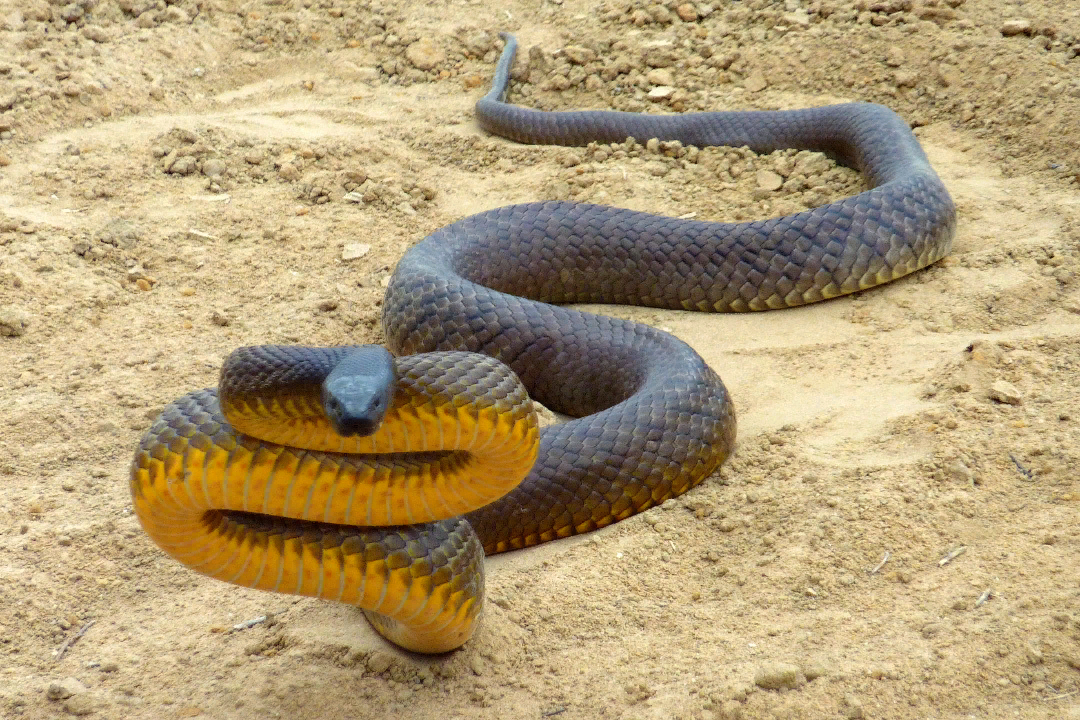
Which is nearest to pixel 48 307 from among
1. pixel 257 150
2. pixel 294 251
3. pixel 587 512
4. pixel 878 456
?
pixel 294 251

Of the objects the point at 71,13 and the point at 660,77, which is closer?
the point at 660,77

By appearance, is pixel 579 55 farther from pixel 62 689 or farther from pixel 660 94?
pixel 62 689

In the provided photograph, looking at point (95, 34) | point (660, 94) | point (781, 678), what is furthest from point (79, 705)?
point (95, 34)

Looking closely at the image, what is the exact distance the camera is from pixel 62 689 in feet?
8.05

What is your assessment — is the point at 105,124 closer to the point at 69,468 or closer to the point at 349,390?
the point at 69,468

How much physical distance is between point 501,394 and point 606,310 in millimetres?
3053

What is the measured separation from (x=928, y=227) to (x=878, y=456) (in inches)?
73.3

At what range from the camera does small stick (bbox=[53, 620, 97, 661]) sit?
2.69m

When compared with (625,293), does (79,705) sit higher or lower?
higher

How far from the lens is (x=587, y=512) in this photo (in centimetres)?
342

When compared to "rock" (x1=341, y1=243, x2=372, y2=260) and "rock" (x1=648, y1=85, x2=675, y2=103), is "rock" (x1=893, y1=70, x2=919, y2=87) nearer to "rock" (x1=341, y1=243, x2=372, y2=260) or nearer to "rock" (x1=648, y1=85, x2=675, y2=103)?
"rock" (x1=648, y1=85, x2=675, y2=103)

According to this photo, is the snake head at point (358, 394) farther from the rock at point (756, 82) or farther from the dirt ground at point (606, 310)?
the rock at point (756, 82)

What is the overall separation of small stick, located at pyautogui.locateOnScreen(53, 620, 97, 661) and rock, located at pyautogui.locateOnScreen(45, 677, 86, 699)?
0.68 ft

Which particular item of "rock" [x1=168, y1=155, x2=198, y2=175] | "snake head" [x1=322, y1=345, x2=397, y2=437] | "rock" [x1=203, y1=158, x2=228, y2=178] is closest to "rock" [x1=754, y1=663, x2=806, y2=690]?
"snake head" [x1=322, y1=345, x2=397, y2=437]
